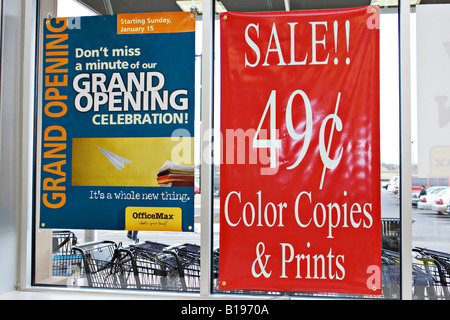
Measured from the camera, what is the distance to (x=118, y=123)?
3535 mm

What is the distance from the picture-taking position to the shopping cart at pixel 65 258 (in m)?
3.70

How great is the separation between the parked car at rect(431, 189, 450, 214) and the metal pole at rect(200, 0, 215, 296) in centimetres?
174

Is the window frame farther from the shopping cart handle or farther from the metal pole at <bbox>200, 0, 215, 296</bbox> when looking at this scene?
the shopping cart handle

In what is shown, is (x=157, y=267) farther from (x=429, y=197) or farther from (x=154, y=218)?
(x=429, y=197)

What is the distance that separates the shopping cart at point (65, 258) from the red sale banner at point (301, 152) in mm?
1328

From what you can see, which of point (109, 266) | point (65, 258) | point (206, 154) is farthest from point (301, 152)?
point (65, 258)

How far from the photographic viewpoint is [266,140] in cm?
337

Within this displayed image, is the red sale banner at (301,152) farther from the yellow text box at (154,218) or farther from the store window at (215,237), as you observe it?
the yellow text box at (154,218)

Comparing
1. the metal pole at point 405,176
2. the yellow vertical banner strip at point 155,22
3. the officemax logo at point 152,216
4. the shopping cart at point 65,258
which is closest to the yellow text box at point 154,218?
the officemax logo at point 152,216

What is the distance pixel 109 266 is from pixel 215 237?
1.01 m

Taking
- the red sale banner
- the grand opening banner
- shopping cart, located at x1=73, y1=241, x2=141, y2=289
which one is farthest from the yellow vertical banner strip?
shopping cart, located at x1=73, y1=241, x2=141, y2=289

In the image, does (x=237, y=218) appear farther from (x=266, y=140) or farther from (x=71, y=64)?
(x=71, y=64)

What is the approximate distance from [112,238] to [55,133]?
103 centimetres
